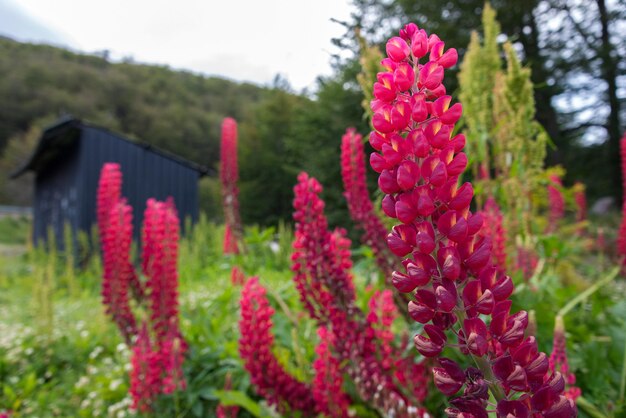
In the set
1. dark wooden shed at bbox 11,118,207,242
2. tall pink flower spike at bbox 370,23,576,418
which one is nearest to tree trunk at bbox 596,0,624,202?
dark wooden shed at bbox 11,118,207,242

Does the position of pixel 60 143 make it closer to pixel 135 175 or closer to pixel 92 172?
pixel 92 172

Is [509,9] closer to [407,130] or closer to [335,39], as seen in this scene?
[335,39]

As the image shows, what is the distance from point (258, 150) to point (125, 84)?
52059 millimetres

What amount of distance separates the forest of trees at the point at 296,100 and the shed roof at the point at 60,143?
499 cm

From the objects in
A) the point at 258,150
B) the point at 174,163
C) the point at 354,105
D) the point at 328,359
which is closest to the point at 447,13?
the point at 354,105

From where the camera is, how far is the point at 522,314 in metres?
0.62

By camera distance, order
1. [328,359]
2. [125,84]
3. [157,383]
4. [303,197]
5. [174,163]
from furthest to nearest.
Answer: [125,84] → [174,163] → [157,383] → [328,359] → [303,197]

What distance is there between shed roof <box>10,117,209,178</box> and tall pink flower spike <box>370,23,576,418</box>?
1548 cm

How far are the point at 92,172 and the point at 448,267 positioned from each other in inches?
657

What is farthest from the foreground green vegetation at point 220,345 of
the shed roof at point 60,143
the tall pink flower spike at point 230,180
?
the shed roof at point 60,143

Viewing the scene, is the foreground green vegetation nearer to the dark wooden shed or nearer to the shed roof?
the dark wooden shed

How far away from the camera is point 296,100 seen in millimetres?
16906

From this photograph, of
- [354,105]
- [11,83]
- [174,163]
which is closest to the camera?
[354,105]

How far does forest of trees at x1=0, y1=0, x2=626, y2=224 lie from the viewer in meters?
3.87
